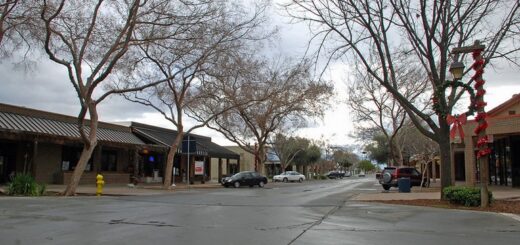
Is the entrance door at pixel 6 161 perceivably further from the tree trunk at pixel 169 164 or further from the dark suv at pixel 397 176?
the dark suv at pixel 397 176

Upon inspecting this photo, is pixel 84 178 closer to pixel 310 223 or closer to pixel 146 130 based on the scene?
pixel 146 130

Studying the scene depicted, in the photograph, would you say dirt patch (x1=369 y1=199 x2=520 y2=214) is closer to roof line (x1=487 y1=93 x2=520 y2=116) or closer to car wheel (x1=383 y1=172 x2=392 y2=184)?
roof line (x1=487 y1=93 x2=520 y2=116)

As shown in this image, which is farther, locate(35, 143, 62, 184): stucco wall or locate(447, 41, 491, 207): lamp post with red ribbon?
locate(35, 143, 62, 184): stucco wall

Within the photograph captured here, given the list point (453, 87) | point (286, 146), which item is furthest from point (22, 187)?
point (286, 146)

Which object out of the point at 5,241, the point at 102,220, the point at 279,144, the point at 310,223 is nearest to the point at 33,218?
the point at 102,220

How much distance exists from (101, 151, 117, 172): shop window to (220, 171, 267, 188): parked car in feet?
29.1

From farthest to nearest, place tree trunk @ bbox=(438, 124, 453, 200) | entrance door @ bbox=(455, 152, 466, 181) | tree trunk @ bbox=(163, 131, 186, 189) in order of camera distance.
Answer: entrance door @ bbox=(455, 152, 466, 181), tree trunk @ bbox=(163, 131, 186, 189), tree trunk @ bbox=(438, 124, 453, 200)

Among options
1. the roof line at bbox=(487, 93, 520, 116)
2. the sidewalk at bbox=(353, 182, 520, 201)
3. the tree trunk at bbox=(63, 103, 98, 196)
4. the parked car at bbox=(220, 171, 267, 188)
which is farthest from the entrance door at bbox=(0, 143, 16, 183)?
the roof line at bbox=(487, 93, 520, 116)

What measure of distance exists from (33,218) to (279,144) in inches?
2217

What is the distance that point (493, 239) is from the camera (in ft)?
33.6

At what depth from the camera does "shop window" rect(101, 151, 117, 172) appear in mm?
39350

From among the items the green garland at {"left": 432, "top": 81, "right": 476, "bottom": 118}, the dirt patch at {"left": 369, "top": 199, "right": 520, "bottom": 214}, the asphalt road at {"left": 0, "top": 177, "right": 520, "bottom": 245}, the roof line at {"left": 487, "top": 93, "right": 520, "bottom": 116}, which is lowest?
the asphalt road at {"left": 0, "top": 177, "right": 520, "bottom": 245}

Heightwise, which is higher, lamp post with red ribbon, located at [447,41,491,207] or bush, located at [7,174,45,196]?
lamp post with red ribbon, located at [447,41,491,207]

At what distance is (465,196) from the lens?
1759 cm
